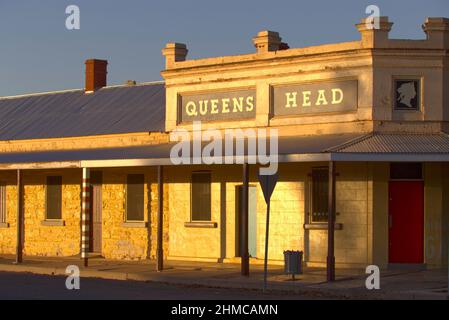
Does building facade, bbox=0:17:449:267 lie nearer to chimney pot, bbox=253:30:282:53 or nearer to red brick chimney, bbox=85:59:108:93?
chimney pot, bbox=253:30:282:53

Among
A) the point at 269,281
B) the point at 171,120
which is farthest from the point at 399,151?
the point at 171,120

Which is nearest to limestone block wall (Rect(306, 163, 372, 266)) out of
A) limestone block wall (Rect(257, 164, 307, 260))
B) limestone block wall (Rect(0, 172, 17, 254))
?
limestone block wall (Rect(257, 164, 307, 260))

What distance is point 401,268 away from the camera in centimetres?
2488

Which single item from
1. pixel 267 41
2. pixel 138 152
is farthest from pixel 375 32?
pixel 138 152

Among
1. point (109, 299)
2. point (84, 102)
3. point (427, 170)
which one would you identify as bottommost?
point (109, 299)

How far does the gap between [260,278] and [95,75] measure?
1506 centimetres

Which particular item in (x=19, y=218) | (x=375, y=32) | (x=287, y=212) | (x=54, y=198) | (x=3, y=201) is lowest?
(x=19, y=218)

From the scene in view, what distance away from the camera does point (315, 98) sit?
25.8m

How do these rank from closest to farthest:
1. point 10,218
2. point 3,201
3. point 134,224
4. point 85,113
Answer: point 134,224
point 10,218
point 85,113
point 3,201

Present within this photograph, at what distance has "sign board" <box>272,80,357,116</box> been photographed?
25109mm

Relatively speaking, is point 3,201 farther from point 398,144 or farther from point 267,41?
point 398,144

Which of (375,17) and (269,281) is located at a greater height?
(375,17)

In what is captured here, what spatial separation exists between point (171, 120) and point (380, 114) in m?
6.69
